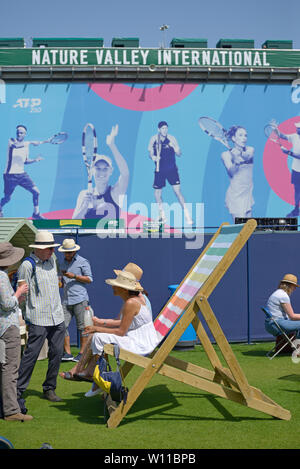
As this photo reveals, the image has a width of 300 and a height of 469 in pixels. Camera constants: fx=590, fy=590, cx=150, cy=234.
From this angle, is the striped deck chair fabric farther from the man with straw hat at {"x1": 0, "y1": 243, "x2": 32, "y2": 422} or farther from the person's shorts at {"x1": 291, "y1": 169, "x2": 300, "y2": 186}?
the person's shorts at {"x1": 291, "y1": 169, "x2": 300, "y2": 186}

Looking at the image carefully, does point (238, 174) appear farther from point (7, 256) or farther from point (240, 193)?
point (7, 256)

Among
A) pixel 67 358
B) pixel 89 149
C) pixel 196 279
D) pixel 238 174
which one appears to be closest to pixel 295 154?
pixel 238 174

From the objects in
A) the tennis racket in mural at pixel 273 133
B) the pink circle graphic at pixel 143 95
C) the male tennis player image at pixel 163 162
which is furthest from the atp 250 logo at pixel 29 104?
the tennis racket in mural at pixel 273 133

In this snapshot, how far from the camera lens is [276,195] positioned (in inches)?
1089

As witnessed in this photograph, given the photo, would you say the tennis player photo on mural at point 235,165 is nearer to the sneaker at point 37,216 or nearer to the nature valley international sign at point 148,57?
the nature valley international sign at point 148,57

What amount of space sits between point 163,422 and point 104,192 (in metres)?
21.7

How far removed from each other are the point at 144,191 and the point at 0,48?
892 cm

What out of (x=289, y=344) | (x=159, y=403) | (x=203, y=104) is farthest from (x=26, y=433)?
(x=203, y=104)

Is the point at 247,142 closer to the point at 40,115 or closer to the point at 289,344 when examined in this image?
the point at 40,115

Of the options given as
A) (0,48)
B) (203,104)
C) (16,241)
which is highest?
(0,48)

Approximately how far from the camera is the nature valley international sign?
25938 millimetres

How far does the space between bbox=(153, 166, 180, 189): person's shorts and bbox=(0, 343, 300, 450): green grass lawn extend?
65.7ft

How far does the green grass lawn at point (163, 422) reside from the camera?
14.9 feet

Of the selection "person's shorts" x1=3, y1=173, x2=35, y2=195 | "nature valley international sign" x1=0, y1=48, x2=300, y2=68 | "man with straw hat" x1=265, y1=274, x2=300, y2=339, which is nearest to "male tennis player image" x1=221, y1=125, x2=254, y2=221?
"nature valley international sign" x1=0, y1=48, x2=300, y2=68
